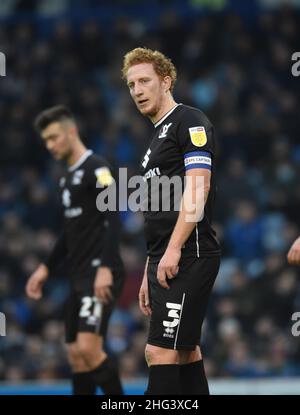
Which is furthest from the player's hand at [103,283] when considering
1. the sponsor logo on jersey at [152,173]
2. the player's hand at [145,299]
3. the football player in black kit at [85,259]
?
the sponsor logo on jersey at [152,173]

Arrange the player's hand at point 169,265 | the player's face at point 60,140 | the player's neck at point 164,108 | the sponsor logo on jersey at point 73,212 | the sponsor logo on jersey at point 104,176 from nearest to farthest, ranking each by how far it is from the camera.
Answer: the player's hand at point 169,265 → the player's neck at point 164,108 → the sponsor logo on jersey at point 104,176 → the sponsor logo on jersey at point 73,212 → the player's face at point 60,140

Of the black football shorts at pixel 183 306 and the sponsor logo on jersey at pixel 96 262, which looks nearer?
the black football shorts at pixel 183 306

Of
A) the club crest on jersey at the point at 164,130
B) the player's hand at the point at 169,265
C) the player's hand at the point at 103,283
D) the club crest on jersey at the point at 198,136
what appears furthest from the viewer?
the player's hand at the point at 103,283

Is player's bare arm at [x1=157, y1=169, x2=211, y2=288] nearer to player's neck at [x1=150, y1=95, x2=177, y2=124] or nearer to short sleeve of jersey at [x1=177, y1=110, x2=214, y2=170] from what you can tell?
short sleeve of jersey at [x1=177, y1=110, x2=214, y2=170]

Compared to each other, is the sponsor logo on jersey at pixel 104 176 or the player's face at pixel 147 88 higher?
the player's face at pixel 147 88

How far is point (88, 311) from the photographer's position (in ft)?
21.9

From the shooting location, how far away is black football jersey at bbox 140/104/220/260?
5.01 meters

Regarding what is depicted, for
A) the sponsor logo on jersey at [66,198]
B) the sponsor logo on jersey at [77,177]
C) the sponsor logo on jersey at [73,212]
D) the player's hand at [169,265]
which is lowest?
the player's hand at [169,265]

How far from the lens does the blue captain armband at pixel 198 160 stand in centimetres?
496

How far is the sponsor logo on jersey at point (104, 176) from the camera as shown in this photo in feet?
22.2

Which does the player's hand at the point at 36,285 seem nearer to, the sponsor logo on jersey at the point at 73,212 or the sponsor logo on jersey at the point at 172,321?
the sponsor logo on jersey at the point at 73,212

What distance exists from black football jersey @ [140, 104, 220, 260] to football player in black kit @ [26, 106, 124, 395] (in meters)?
1.42

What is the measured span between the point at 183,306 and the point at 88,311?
1.85m
